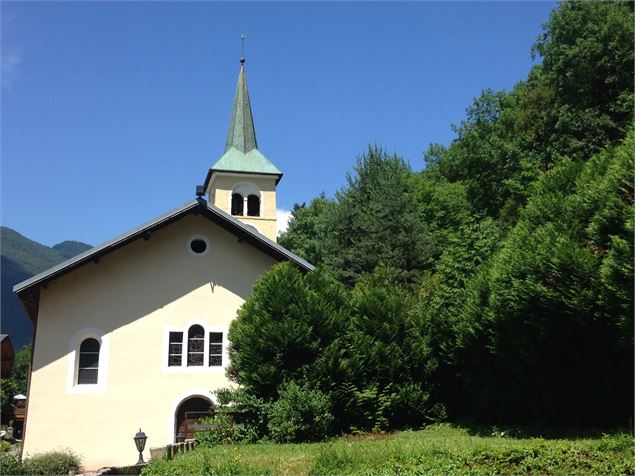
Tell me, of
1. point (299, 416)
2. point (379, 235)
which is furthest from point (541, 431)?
point (379, 235)

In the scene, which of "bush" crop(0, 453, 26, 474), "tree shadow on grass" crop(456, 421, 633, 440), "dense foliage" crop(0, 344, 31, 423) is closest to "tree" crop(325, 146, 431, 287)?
"tree shadow on grass" crop(456, 421, 633, 440)

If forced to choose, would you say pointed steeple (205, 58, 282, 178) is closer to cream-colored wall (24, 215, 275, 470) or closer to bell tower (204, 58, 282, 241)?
bell tower (204, 58, 282, 241)

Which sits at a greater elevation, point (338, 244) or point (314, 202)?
point (314, 202)

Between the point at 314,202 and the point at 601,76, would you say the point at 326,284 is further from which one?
the point at 314,202

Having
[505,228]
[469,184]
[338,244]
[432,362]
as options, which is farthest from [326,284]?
[469,184]

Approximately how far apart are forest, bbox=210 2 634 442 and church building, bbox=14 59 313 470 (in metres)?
2.40

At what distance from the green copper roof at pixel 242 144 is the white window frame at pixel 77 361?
60.7 ft

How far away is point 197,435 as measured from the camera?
17.2 m

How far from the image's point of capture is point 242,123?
4200cm

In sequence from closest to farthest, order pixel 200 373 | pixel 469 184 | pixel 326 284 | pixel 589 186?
pixel 589 186 → pixel 326 284 → pixel 200 373 → pixel 469 184

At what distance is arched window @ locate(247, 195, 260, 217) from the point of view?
37.6 metres

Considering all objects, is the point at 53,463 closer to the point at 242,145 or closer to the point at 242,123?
the point at 242,145

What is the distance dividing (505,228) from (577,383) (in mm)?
20587

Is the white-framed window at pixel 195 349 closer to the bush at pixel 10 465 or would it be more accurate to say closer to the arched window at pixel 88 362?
the arched window at pixel 88 362
